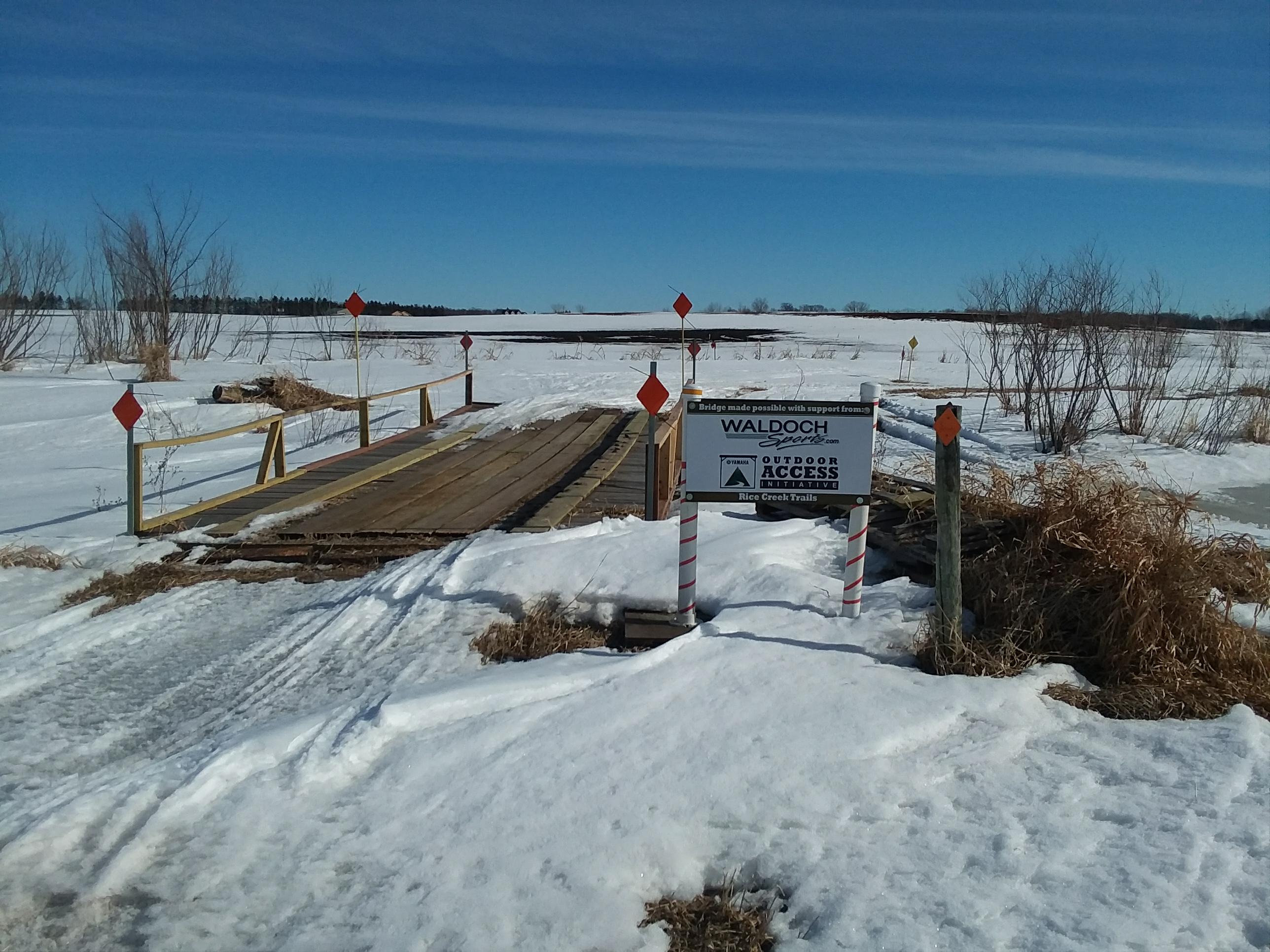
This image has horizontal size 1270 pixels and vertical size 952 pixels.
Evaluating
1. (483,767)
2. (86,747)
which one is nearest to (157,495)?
(86,747)

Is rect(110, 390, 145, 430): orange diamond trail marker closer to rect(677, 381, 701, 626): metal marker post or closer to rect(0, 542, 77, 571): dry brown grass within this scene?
rect(0, 542, 77, 571): dry brown grass

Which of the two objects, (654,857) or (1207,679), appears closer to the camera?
(654,857)

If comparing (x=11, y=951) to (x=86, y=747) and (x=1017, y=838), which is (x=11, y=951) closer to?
(x=86, y=747)

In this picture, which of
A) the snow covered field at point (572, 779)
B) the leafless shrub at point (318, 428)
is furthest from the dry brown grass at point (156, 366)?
the snow covered field at point (572, 779)

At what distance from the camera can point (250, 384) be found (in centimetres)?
2028

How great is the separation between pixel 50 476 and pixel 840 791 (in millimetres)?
12145

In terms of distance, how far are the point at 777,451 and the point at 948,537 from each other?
104 centimetres

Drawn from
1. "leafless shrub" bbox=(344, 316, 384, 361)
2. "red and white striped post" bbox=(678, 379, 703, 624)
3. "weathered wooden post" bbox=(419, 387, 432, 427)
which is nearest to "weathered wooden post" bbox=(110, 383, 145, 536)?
"red and white striped post" bbox=(678, 379, 703, 624)

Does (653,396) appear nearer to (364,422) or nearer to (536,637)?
(536,637)

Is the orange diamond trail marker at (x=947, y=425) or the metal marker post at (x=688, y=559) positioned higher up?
the orange diamond trail marker at (x=947, y=425)

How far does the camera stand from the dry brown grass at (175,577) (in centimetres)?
643

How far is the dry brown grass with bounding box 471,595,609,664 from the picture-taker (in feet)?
17.3

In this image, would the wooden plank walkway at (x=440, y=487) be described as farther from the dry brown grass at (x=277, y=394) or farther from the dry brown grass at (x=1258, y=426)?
the dry brown grass at (x=1258, y=426)

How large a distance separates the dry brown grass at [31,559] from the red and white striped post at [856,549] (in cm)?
574
